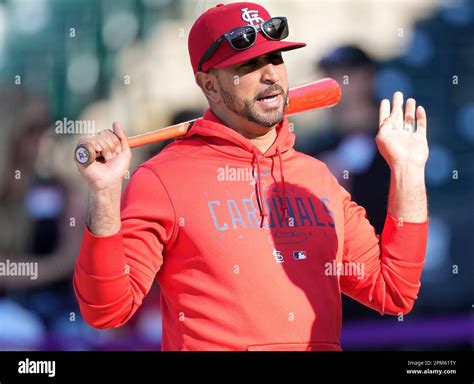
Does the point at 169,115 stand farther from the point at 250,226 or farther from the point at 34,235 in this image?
the point at 250,226

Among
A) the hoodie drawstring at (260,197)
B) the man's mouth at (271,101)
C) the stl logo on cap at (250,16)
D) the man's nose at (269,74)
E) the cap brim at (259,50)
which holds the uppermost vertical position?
the stl logo on cap at (250,16)

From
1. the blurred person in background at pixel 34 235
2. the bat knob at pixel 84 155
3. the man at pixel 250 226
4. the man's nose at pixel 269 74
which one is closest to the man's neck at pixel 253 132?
the man at pixel 250 226

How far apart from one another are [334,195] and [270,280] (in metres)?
0.32

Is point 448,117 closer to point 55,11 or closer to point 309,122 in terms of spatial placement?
point 309,122

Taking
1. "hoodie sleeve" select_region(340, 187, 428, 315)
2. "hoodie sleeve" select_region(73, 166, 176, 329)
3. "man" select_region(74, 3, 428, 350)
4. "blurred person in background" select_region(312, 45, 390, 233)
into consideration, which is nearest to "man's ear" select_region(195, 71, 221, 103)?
"man" select_region(74, 3, 428, 350)

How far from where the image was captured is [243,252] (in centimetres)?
227

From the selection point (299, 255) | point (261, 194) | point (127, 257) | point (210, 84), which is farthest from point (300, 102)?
point (127, 257)

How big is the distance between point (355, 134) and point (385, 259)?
3.15 feet

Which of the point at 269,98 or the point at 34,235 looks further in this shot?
the point at 34,235

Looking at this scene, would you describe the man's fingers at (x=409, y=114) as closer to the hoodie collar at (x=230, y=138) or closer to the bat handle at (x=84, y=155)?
the hoodie collar at (x=230, y=138)

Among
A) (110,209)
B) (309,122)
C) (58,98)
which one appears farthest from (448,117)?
(110,209)

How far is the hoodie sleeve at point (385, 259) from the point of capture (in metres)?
2.35

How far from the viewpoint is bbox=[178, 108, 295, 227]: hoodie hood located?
93.1 inches

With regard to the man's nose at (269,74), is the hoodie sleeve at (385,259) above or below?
below
